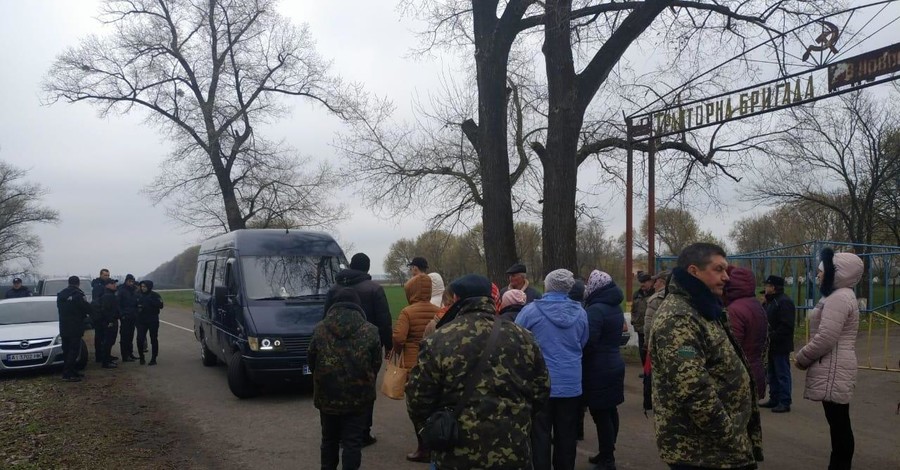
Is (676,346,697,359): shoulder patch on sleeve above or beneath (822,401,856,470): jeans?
above

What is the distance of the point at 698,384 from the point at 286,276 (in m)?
8.45

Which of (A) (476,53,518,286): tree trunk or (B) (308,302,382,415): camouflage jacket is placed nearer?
(B) (308,302,382,415): camouflage jacket

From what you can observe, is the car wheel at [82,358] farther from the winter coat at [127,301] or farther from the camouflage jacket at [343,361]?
the camouflage jacket at [343,361]

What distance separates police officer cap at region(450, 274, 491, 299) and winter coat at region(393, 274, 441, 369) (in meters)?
2.64

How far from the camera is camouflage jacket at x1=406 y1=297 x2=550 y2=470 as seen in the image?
136 inches

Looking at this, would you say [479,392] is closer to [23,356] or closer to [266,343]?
[266,343]

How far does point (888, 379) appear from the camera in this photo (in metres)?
10.8

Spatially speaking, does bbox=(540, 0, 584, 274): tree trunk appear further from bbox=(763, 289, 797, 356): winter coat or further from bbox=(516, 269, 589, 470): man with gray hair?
bbox=(516, 269, 589, 470): man with gray hair

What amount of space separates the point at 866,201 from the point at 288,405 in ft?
86.3

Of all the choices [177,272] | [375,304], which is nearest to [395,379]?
[375,304]

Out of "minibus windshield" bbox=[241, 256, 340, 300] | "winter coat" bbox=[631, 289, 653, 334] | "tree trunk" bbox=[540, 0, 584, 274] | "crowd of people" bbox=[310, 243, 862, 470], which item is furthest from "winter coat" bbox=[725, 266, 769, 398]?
"minibus windshield" bbox=[241, 256, 340, 300]

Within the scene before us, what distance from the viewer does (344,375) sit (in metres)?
5.41

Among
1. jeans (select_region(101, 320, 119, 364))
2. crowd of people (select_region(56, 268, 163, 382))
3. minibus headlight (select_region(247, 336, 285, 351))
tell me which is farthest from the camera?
jeans (select_region(101, 320, 119, 364))

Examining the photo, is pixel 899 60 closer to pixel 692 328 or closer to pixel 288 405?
pixel 692 328
